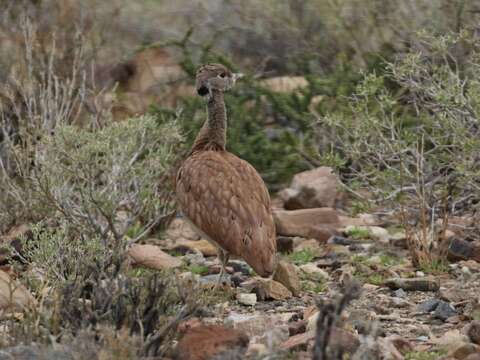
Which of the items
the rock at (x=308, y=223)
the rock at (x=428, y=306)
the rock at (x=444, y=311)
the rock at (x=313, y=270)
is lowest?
the rock at (x=308, y=223)

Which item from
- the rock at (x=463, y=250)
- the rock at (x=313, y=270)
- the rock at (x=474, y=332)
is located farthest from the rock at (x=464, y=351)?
the rock at (x=463, y=250)

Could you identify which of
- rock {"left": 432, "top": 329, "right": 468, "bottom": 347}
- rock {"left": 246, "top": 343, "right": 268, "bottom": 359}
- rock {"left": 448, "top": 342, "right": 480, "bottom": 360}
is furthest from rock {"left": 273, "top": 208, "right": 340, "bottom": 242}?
rock {"left": 448, "top": 342, "right": 480, "bottom": 360}

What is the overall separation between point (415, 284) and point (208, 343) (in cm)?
249

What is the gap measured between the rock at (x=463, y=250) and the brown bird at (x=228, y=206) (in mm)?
1521

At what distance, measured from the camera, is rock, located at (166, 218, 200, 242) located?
912 centimetres

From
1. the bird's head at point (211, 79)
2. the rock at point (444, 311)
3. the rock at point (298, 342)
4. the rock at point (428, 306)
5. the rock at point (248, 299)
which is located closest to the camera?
the rock at point (298, 342)

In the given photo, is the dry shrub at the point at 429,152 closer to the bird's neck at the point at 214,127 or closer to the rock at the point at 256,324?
the bird's neck at the point at 214,127

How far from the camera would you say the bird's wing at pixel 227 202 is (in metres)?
6.73

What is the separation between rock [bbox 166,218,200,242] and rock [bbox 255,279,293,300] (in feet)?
6.80

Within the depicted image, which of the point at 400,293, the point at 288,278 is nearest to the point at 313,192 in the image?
the point at 288,278

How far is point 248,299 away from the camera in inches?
274

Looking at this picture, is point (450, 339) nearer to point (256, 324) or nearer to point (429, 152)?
point (256, 324)

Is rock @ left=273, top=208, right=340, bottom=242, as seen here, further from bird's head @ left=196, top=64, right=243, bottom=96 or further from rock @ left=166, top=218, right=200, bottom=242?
bird's head @ left=196, top=64, right=243, bottom=96

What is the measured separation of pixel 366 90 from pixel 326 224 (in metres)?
1.85
